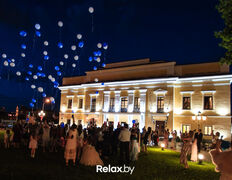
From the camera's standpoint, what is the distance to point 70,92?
39562mm

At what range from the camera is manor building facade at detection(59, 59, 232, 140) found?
1029 inches

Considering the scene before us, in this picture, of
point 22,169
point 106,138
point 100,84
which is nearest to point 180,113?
point 100,84

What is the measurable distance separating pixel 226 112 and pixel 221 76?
413 centimetres

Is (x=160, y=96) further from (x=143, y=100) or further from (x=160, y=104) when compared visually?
(x=143, y=100)

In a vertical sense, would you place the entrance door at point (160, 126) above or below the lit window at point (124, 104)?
below

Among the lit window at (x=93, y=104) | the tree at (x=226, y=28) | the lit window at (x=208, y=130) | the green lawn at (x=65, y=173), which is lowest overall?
the green lawn at (x=65, y=173)

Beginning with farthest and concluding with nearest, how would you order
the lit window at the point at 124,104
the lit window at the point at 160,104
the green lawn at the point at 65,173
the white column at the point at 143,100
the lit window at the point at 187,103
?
1. the lit window at the point at 124,104
2. the white column at the point at 143,100
3. the lit window at the point at 160,104
4. the lit window at the point at 187,103
5. the green lawn at the point at 65,173

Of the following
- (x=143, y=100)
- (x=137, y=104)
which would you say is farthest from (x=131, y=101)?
(x=143, y=100)

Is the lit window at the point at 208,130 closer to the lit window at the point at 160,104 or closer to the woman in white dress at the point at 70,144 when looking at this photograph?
the lit window at the point at 160,104

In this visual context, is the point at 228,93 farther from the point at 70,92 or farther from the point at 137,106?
the point at 70,92

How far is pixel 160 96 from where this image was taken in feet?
96.7

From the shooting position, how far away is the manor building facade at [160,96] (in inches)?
1029

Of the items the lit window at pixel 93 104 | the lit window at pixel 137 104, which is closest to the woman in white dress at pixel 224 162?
the lit window at pixel 137 104

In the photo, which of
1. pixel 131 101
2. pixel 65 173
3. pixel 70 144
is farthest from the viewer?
pixel 131 101
